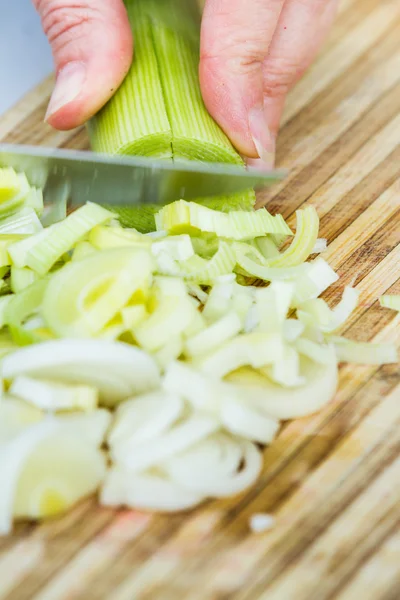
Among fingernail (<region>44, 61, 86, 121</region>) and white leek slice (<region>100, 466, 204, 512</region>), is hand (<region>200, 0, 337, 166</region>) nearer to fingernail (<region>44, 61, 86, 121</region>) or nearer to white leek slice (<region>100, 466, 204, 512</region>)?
fingernail (<region>44, 61, 86, 121</region>)

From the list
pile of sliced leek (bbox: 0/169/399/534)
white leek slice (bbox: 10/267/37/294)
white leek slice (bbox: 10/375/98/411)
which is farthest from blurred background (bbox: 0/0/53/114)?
white leek slice (bbox: 10/375/98/411)

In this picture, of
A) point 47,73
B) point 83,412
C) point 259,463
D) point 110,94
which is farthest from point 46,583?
point 47,73

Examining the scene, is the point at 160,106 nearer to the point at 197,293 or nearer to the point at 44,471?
the point at 197,293

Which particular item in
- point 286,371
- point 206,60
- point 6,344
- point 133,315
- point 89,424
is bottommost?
point 6,344

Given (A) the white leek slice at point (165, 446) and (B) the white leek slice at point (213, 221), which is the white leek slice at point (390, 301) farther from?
(A) the white leek slice at point (165, 446)

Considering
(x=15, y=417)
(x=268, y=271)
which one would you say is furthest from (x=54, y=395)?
(x=268, y=271)

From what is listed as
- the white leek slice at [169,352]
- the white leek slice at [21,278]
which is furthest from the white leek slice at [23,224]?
the white leek slice at [169,352]

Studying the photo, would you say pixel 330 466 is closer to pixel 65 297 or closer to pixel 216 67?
pixel 65 297
